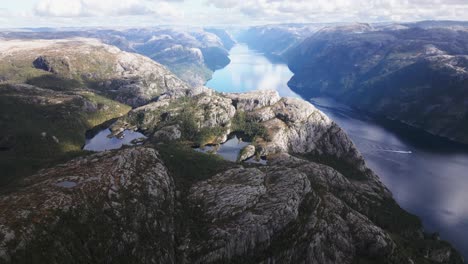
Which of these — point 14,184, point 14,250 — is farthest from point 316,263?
point 14,184

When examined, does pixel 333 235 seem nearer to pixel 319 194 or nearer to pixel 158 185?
pixel 319 194

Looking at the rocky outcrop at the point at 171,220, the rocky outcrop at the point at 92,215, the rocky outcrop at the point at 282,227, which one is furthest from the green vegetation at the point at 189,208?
the rocky outcrop at the point at 92,215

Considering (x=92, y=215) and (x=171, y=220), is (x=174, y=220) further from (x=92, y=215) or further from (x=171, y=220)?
(x=92, y=215)

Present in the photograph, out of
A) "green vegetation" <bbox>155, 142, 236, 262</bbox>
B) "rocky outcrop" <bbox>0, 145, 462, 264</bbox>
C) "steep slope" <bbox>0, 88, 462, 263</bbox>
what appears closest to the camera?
"rocky outcrop" <bbox>0, 145, 462, 264</bbox>

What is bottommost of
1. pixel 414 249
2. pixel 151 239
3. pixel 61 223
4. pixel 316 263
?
pixel 414 249

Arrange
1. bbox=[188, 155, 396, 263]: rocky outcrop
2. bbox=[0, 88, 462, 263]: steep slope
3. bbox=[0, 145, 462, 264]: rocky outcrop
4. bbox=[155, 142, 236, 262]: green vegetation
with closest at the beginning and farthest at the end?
1. bbox=[0, 145, 462, 264]: rocky outcrop
2. bbox=[0, 88, 462, 263]: steep slope
3. bbox=[188, 155, 396, 263]: rocky outcrop
4. bbox=[155, 142, 236, 262]: green vegetation

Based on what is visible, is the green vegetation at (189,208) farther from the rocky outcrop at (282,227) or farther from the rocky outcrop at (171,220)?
the rocky outcrop at (282,227)

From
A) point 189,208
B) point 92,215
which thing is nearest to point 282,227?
point 189,208

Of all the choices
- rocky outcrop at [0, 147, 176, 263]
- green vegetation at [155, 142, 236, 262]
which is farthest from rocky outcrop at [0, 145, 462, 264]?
green vegetation at [155, 142, 236, 262]

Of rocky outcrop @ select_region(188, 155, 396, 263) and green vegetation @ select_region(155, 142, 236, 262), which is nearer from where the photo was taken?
rocky outcrop @ select_region(188, 155, 396, 263)

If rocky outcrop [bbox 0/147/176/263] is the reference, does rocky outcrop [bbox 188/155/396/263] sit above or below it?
below

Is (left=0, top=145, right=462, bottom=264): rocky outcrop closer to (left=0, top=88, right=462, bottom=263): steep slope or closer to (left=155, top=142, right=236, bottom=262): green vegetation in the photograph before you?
(left=0, top=88, right=462, bottom=263): steep slope
